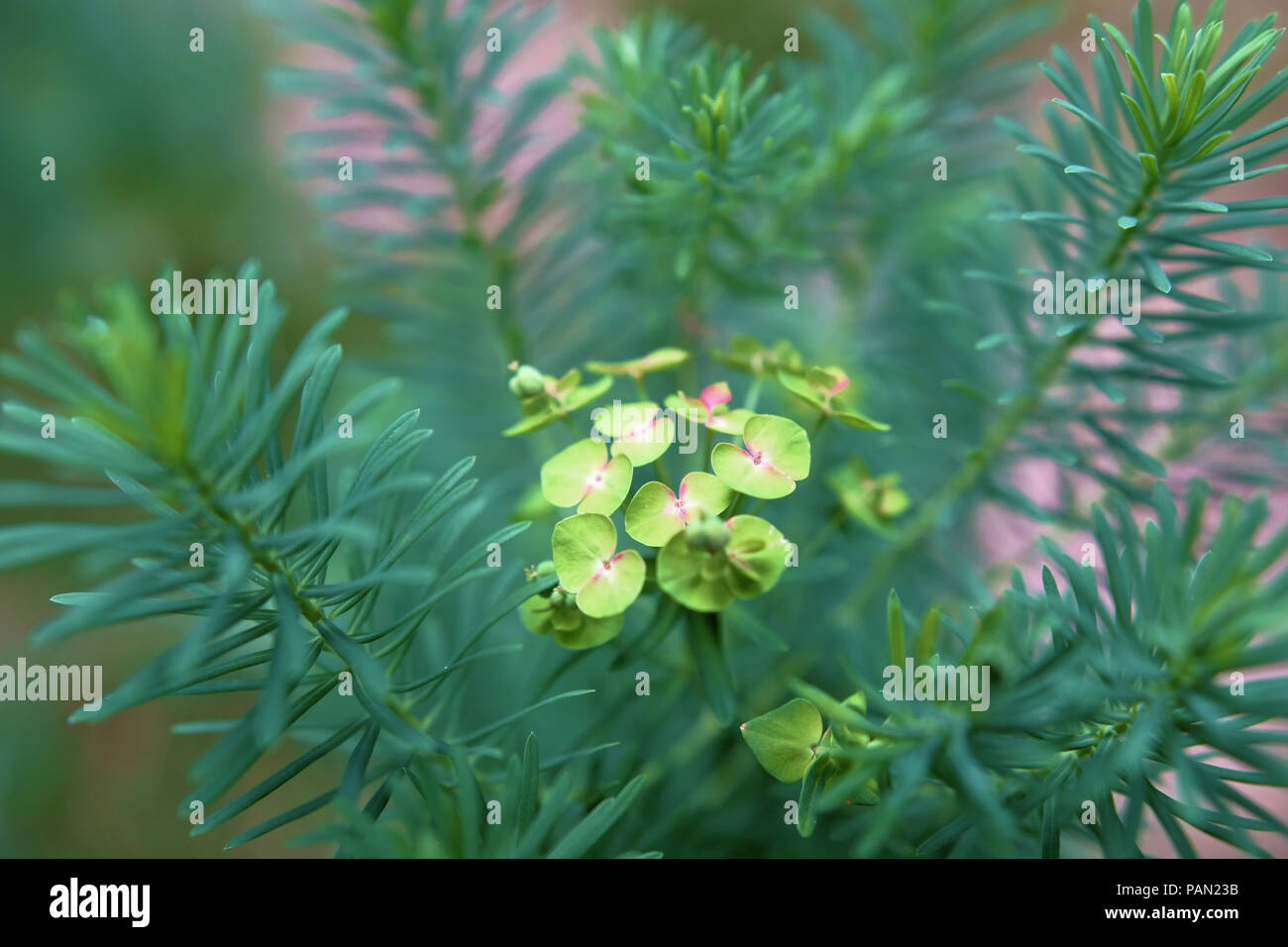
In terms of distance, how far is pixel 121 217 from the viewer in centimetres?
105

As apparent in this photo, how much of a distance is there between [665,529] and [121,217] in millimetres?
986

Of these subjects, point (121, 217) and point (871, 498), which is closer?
point (871, 498)

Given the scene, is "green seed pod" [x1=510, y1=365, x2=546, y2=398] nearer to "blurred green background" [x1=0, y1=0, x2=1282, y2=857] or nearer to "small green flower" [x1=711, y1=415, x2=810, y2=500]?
"small green flower" [x1=711, y1=415, x2=810, y2=500]

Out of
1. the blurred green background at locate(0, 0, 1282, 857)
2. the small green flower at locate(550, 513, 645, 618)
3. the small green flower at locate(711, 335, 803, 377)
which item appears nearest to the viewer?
the small green flower at locate(550, 513, 645, 618)

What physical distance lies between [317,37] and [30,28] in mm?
691

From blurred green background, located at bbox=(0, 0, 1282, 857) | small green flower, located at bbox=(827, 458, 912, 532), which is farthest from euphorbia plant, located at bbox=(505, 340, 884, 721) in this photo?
blurred green background, located at bbox=(0, 0, 1282, 857)

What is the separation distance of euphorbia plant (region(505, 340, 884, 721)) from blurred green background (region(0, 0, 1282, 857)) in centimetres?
64

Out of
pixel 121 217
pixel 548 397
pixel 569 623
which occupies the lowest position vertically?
pixel 569 623

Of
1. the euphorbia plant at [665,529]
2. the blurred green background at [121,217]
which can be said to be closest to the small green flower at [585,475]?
the euphorbia plant at [665,529]

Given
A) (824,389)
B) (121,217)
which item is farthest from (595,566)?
(121,217)

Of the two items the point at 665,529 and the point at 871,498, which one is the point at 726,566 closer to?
the point at 665,529

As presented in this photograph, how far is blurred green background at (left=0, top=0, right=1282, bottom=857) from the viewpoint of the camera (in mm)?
968
